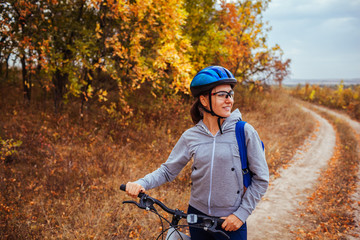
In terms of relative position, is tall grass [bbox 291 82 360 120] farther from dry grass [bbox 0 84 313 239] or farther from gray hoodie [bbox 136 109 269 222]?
gray hoodie [bbox 136 109 269 222]

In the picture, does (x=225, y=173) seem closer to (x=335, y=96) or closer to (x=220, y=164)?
(x=220, y=164)

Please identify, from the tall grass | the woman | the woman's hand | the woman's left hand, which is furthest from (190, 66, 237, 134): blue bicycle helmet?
the tall grass

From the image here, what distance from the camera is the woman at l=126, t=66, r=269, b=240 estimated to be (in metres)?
1.82

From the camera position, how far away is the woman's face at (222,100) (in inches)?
76.9

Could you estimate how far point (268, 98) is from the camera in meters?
16.7

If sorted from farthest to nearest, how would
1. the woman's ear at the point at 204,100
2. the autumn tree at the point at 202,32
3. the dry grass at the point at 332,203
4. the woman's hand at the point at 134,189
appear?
the autumn tree at the point at 202,32, the dry grass at the point at 332,203, the woman's ear at the point at 204,100, the woman's hand at the point at 134,189

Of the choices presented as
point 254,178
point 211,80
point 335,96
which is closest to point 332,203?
point 254,178

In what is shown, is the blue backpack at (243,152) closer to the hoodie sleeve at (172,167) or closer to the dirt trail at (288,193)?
the hoodie sleeve at (172,167)

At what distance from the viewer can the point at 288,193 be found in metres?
6.37

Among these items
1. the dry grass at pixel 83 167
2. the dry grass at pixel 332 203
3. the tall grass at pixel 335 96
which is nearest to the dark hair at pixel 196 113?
the dry grass at pixel 83 167

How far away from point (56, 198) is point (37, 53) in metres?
4.11

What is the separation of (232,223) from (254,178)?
361 mm

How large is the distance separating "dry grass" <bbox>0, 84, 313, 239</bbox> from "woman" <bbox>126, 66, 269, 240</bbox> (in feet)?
8.36

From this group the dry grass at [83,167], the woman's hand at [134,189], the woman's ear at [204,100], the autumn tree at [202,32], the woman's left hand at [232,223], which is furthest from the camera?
the autumn tree at [202,32]
